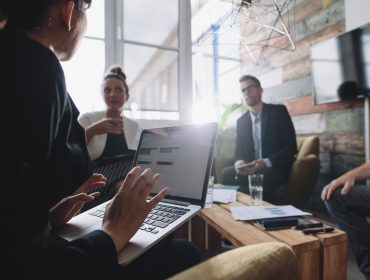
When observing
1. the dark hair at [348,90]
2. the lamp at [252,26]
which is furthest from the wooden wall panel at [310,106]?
the lamp at [252,26]

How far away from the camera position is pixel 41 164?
41cm

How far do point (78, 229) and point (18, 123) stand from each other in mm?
445

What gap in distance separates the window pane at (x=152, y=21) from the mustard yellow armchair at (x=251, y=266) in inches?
126

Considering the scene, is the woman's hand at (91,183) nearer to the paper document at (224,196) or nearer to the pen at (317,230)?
the pen at (317,230)

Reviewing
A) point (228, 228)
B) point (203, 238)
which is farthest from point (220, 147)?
point (228, 228)

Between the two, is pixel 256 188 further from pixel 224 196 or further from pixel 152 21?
pixel 152 21

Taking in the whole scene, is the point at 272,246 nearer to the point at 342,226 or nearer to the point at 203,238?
the point at 342,226

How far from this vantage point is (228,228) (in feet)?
3.43

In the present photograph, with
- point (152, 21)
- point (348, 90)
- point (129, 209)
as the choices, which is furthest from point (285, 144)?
point (129, 209)

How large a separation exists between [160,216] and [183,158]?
0.28m

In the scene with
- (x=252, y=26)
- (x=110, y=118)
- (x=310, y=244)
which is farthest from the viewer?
(x=252, y=26)

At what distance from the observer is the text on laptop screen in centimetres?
95

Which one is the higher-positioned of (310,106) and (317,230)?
(310,106)

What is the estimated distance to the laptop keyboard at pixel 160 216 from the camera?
2.29 feet
